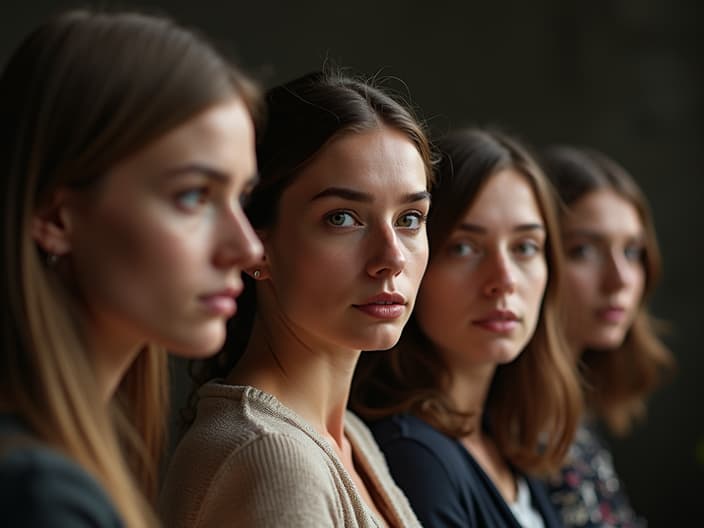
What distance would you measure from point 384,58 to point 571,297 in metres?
0.94

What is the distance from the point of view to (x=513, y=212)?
173 cm

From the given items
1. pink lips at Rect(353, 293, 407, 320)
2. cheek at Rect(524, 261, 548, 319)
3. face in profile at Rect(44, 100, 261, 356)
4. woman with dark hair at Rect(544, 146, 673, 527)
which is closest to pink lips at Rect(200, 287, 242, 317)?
face in profile at Rect(44, 100, 261, 356)

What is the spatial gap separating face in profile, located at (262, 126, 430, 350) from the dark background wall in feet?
4.72

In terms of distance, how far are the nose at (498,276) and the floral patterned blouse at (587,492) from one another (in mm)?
715

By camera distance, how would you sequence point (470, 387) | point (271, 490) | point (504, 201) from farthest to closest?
point (470, 387) < point (504, 201) < point (271, 490)

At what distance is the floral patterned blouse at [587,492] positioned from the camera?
2.19 m

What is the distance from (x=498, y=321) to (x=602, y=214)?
68cm

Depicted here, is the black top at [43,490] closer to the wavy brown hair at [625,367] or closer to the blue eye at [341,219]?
the blue eye at [341,219]

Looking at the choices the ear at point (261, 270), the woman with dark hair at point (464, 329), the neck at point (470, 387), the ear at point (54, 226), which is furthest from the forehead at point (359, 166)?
the neck at point (470, 387)

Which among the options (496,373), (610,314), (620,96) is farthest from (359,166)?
(620,96)

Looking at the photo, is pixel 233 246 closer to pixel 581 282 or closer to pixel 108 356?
pixel 108 356

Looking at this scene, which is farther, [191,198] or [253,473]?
[253,473]

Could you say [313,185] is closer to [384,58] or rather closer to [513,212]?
[513,212]

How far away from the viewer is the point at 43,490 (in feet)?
2.55
